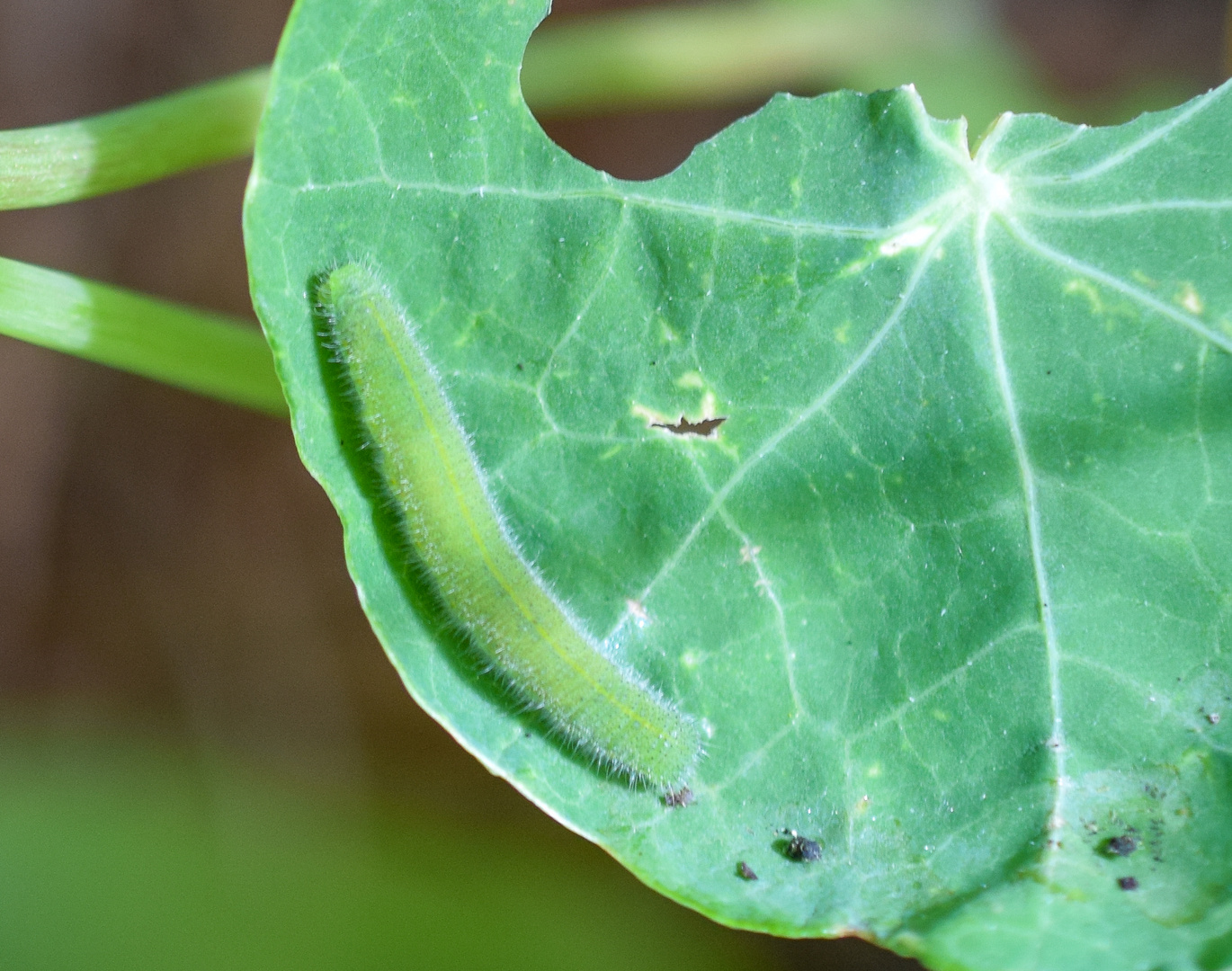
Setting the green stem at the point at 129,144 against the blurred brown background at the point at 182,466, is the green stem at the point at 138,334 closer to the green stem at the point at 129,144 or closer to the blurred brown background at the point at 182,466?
the green stem at the point at 129,144

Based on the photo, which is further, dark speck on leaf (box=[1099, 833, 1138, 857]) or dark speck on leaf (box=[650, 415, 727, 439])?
dark speck on leaf (box=[650, 415, 727, 439])

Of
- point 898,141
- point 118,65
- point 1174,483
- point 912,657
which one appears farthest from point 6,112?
point 1174,483

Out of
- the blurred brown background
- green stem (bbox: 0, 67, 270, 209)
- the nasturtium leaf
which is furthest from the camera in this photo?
the blurred brown background

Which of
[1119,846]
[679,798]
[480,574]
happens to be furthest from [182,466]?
[1119,846]

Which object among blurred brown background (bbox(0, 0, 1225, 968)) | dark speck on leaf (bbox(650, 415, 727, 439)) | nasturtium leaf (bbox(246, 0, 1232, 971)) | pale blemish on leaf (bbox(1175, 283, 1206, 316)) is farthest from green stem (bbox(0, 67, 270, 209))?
pale blemish on leaf (bbox(1175, 283, 1206, 316))

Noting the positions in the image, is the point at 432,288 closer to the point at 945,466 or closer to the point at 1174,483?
the point at 945,466

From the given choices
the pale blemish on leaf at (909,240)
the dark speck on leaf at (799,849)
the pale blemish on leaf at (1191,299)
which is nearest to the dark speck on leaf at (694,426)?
the pale blemish on leaf at (909,240)

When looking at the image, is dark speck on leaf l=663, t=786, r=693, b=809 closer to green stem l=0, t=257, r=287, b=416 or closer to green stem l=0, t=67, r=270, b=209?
green stem l=0, t=257, r=287, b=416
